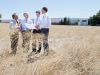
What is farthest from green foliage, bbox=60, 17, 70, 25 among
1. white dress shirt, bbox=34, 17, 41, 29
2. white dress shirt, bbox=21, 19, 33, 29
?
white dress shirt, bbox=34, 17, 41, 29

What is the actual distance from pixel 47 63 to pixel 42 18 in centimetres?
445

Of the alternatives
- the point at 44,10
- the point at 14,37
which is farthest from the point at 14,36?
the point at 44,10

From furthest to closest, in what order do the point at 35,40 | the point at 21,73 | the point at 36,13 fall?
the point at 36,13 < the point at 35,40 < the point at 21,73

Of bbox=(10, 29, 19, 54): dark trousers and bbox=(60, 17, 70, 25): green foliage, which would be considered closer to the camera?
bbox=(10, 29, 19, 54): dark trousers

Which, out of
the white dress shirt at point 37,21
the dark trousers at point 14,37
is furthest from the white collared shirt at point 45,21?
the dark trousers at point 14,37

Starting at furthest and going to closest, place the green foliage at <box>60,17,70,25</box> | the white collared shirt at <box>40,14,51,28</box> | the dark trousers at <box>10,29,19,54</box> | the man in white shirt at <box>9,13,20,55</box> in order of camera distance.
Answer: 1. the green foliage at <box>60,17,70,25</box>
2. the white collared shirt at <box>40,14,51,28</box>
3. the dark trousers at <box>10,29,19,54</box>
4. the man in white shirt at <box>9,13,20,55</box>

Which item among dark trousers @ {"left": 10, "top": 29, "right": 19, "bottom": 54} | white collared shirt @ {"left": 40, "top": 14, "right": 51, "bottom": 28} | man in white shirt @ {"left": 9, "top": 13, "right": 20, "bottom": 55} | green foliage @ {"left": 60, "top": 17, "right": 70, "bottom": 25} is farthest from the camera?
green foliage @ {"left": 60, "top": 17, "right": 70, "bottom": 25}

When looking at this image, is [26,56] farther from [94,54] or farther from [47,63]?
[94,54]

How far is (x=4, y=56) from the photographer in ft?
18.5

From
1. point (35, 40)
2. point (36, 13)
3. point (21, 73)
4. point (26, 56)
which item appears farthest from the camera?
point (36, 13)

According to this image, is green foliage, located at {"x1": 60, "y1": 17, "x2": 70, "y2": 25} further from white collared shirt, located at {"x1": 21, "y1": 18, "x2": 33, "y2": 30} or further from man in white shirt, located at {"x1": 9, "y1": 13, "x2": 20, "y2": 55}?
man in white shirt, located at {"x1": 9, "y1": 13, "x2": 20, "y2": 55}

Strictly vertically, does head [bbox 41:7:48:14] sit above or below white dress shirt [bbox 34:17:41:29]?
above

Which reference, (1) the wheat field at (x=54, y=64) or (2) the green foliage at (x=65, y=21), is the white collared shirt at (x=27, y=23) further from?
(2) the green foliage at (x=65, y=21)

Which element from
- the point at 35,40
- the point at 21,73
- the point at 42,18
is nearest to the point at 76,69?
the point at 21,73
